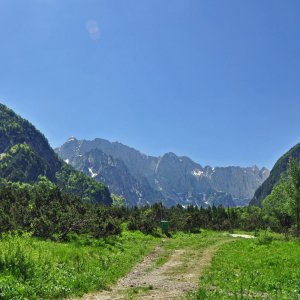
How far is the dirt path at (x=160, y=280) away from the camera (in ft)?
61.5

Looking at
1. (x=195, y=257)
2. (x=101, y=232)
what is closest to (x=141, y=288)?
(x=195, y=257)

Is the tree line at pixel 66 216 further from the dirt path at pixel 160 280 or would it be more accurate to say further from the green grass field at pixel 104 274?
the dirt path at pixel 160 280

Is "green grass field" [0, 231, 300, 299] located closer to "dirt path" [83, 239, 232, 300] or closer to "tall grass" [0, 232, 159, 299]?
"tall grass" [0, 232, 159, 299]

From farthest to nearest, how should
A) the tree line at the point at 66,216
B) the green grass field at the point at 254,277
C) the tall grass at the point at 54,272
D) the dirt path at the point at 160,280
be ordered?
1. the tree line at the point at 66,216
2. the dirt path at the point at 160,280
3. the green grass field at the point at 254,277
4. the tall grass at the point at 54,272

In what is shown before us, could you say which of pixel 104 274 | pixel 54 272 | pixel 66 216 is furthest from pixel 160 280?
pixel 66 216

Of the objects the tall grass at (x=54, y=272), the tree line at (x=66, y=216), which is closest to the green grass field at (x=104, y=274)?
the tall grass at (x=54, y=272)

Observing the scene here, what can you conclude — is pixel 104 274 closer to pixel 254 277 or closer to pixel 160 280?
pixel 160 280

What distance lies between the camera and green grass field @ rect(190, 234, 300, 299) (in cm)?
1770

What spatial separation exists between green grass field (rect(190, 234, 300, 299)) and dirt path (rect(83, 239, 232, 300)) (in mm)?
1006

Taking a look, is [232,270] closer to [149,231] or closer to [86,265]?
[86,265]

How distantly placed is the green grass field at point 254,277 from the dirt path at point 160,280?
1.01 metres

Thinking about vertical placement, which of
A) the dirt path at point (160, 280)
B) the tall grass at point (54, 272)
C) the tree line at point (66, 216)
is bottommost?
the dirt path at point (160, 280)

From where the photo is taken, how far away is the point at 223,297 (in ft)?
55.1

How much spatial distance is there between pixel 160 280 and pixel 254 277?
5.51m
